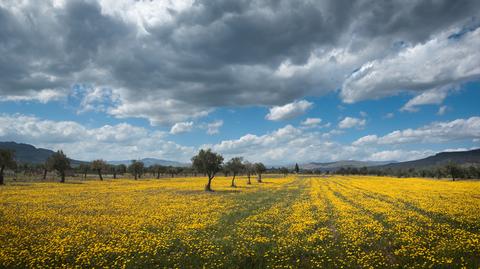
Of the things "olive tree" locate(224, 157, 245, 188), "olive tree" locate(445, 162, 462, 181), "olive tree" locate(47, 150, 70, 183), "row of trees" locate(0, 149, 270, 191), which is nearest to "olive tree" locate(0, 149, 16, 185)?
"row of trees" locate(0, 149, 270, 191)

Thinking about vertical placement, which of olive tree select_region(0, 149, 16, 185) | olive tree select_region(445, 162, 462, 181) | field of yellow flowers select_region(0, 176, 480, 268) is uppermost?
olive tree select_region(0, 149, 16, 185)

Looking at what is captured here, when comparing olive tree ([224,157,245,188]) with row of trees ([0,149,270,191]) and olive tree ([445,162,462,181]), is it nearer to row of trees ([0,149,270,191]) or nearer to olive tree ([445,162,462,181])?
row of trees ([0,149,270,191])

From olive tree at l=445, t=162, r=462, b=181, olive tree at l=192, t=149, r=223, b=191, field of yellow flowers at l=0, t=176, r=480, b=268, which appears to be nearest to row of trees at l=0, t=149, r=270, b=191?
olive tree at l=192, t=149, r=223, b=191

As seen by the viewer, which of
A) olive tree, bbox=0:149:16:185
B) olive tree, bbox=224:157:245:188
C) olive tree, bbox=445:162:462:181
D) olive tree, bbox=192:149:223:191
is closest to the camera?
olive tree, bbox=192:149:223:191

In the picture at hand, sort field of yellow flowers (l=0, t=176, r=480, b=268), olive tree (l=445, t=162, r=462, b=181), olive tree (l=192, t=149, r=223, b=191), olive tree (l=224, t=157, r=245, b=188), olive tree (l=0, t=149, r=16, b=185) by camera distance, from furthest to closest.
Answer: olive tree (l=445, t=162, r=462, b=181), olive tree (l=224, t=157, r=245, b=188), olive tree (l=0, t=149, r=16, b=185), olive tree (l=192, t=149, r=223, b=191), field of yellow flowers (l=0, t=176, r=480, b=268)

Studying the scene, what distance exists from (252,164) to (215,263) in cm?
7792

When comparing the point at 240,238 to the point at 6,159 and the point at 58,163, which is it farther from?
Result: the point at 58,163

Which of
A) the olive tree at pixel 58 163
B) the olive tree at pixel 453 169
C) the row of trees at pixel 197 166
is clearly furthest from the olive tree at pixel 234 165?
the olive tree at pixel 453 169

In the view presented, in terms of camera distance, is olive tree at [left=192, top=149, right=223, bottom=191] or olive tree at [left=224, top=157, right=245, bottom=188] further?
olive tree at [left=224, top=157, right=245, bottom=188]

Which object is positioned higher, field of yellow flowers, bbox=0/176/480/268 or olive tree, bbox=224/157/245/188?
olive tree, bbox=224/157/245/188

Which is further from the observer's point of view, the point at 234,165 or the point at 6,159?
the point at 234,165

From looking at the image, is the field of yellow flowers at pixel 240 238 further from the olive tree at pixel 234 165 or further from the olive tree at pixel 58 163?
the olive tree at pixel 58 163

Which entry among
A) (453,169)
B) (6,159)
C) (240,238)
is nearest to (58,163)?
(6,159)

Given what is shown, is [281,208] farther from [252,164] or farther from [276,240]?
[252,164]
